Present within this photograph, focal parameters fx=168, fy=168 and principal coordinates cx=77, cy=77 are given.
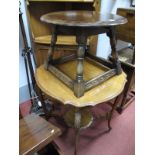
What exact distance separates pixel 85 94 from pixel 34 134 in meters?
0.34

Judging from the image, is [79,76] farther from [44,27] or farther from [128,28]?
[128,28]

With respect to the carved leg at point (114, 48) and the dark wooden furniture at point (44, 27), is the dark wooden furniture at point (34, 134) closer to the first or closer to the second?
the carved leg at point (114, 48)

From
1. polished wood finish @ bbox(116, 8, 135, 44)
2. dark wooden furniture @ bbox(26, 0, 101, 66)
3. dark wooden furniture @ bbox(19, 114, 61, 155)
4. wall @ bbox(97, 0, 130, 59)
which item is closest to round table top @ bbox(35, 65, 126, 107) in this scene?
dark wooden furniture @ bbox(19, 114, 61, 155)

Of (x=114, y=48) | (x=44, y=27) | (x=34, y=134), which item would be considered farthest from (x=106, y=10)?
(x=34, y=134)

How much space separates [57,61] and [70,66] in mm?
87

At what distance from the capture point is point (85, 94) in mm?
779

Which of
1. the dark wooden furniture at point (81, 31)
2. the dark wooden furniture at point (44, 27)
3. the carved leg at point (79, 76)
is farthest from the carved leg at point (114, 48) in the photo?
the dark wooden furniture at point (44, 27)

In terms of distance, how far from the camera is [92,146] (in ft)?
4.08

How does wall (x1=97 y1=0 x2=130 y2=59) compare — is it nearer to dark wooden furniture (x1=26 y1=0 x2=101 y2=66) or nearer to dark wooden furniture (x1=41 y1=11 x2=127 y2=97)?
dark wooden furniture (x1=26 y1=0 x2=101 y2=66)

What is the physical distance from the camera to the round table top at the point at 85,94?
748 millimetres

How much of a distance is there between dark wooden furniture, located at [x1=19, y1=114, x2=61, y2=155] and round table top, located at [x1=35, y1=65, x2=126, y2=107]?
0.21 metres

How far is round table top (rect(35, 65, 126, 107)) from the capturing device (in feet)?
2.45
